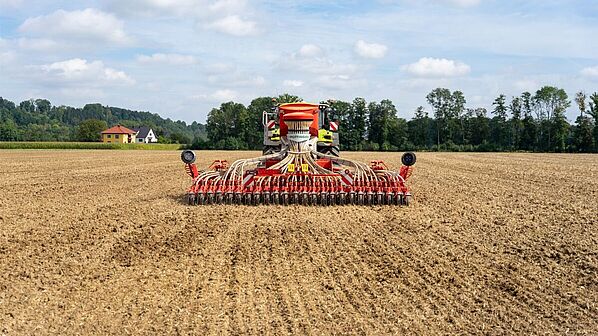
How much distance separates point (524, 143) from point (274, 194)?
64141mm

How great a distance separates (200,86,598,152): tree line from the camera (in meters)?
68.9

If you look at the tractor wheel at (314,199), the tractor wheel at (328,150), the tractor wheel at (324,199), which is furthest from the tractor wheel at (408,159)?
the tractor wheel at (328,150)

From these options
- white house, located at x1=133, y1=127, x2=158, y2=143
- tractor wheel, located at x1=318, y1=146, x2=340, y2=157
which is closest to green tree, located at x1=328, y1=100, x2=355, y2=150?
tractor wheel, located at x1=318, y1=146, x2=340, y2=157

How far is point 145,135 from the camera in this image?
123m

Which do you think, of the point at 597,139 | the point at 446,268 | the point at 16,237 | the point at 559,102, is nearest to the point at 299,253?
the point at 446,268

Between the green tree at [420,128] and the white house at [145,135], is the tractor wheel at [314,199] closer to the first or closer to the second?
the green tree at [420,128]

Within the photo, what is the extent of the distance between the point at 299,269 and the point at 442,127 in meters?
74.0

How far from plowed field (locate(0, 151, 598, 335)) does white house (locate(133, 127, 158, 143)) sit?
11087 centimetres

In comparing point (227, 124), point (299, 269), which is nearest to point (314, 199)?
point (299, 269)

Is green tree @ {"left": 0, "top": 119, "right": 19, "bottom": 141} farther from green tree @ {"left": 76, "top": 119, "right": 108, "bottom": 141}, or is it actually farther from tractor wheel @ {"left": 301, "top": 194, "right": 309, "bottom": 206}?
tractor wheel @ {"left": 301, "top": 194, "right": 309, "bottom": 206}

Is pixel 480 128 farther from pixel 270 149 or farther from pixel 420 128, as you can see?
pixel 270 149

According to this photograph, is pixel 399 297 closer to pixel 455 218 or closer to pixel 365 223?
pixel 365 223

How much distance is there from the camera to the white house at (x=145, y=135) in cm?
12081

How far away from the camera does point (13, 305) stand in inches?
242
